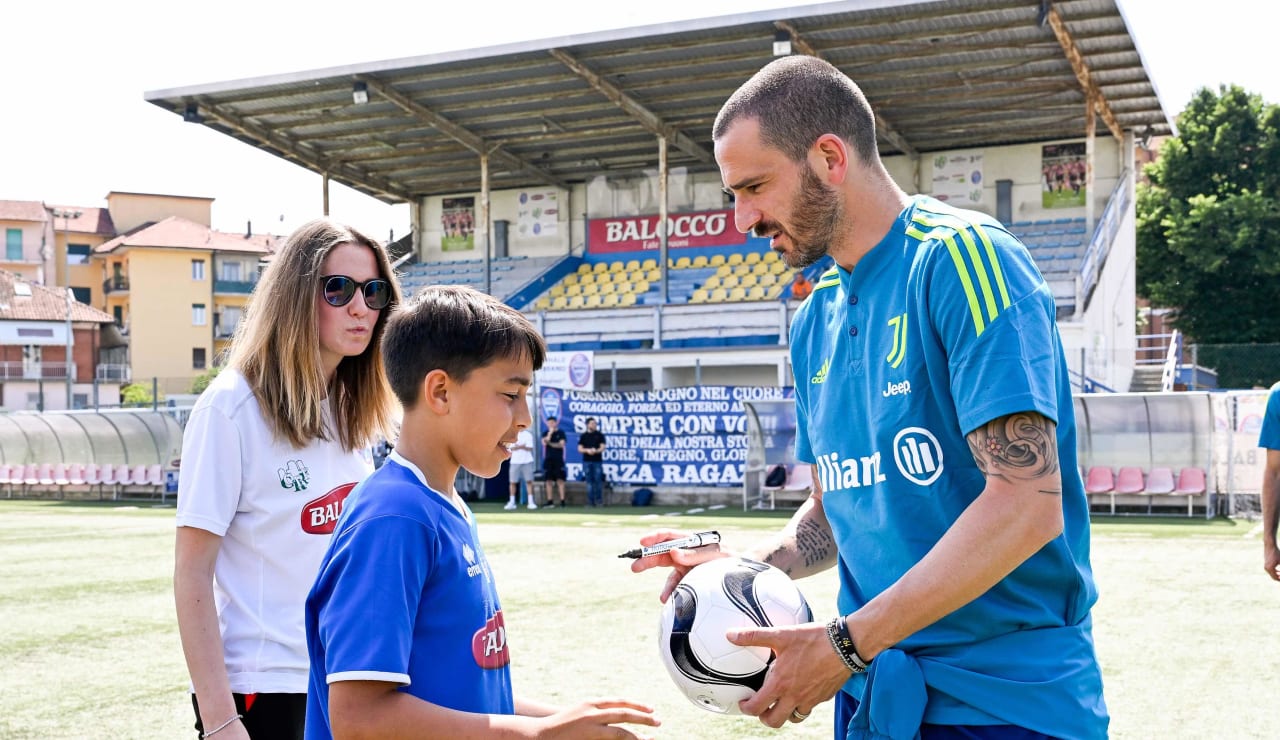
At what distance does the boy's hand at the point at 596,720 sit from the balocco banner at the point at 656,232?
34.4m

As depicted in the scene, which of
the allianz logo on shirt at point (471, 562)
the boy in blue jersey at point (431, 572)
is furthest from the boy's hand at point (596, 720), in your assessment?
the allianz logo on shirt at point (471, 562)

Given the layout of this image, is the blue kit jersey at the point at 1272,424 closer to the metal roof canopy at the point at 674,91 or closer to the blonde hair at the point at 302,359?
the blonde hair at the point at 302,359

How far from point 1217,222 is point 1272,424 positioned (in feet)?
134

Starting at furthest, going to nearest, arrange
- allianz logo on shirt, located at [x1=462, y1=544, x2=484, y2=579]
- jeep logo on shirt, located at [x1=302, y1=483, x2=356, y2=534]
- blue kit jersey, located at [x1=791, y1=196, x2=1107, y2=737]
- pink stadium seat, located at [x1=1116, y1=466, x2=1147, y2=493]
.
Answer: pink stadium seat, located at [x1=1116, y1=466, x2=1147, y2=493], jeep logo on shirt, located at [x1=302, y1=483, x2=356, y2=534], allianz logo on shirt, located at [x1=462, y1=544, x2=484, y2=579], blue kit jersey, located at [x1=791, y1=196, x2=1107, y2=737]

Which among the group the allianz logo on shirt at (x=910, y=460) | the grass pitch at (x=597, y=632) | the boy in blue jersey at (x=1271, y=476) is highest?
the allianz logo on shirt at (x=910, y=460)

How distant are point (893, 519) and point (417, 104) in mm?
31060

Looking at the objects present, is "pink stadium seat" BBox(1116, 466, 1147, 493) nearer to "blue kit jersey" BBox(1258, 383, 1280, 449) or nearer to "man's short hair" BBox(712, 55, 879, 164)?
"blue kit jersey" BBox(1258, 383, 1280, 449)

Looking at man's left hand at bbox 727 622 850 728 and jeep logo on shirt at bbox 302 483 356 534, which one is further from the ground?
jeep logo on shirt at bbox 302 483 356 534

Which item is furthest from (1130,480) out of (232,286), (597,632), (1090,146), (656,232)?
(232,286)

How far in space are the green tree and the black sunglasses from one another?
44787mm

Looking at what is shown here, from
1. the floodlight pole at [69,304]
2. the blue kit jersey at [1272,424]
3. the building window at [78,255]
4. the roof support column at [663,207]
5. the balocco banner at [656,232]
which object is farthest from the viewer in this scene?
the building window at [78,255]

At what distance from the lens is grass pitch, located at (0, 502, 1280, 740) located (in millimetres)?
6738

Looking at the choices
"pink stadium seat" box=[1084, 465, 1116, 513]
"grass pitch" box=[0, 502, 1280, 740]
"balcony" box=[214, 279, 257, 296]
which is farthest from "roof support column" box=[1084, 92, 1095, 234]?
"balcony" box=[214, 279, 257, 296]

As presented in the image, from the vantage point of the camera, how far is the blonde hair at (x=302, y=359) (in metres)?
3.22
